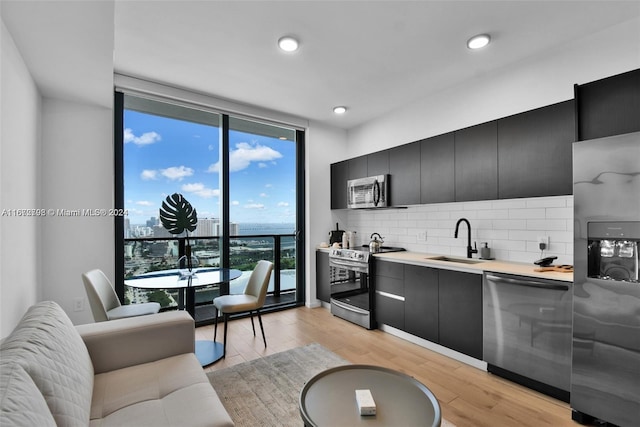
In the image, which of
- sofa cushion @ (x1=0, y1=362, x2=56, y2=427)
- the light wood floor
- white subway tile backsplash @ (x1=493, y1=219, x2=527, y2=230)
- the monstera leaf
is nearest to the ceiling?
the monstera leaf

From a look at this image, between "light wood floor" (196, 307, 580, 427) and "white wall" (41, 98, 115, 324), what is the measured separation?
52.3 inches

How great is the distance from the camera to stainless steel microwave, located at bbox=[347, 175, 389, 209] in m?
Result: 3.84

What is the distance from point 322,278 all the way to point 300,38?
3.06 m

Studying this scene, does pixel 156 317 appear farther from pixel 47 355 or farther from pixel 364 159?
pixel 364 159

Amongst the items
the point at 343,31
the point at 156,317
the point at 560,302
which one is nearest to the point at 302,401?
the point at 156,317

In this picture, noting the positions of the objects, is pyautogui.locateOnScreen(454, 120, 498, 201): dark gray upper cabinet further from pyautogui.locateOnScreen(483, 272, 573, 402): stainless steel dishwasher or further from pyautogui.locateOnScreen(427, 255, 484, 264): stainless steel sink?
pyautogui.locateOnScreen(483, 272, 573, 402): stainless steel dishwasher

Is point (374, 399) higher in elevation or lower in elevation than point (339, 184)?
lower

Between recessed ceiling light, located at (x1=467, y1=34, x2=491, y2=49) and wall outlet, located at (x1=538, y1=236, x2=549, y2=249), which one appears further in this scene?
wall outlet, located at (x1=538, y1=236, x2=549, y2=249)

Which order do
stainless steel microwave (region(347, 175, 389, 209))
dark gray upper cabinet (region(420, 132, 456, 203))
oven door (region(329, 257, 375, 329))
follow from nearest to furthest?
dark gray upper cabinet (region(420, 132, 456, 203)), oven door (region(329, 257, 375, 329)), stainless steel microwave (region(347, 175, 389, 209))

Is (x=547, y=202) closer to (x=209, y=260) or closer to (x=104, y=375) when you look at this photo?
(x=104, y=375)

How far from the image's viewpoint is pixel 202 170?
3861mm

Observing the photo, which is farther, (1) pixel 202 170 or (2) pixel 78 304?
(1) pixel 202 170

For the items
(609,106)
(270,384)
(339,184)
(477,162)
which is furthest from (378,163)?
(270,384)

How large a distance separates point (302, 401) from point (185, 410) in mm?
508
